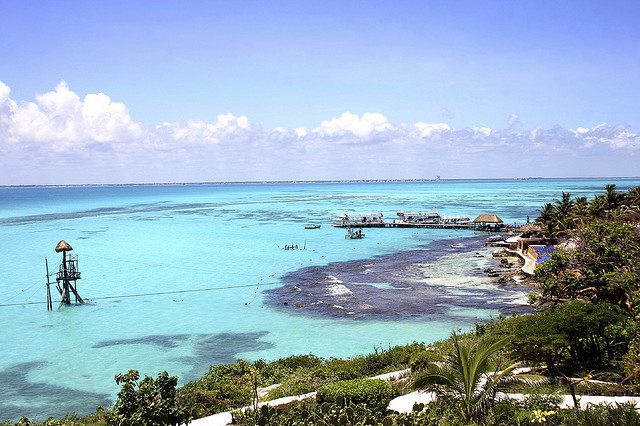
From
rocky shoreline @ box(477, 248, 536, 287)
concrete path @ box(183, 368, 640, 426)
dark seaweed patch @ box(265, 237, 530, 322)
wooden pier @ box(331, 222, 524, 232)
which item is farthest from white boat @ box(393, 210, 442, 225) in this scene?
concrete path @ box(183, 368, 640, 426)

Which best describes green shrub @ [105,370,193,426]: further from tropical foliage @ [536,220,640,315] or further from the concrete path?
tropical foliage @ [536,220,640,315]

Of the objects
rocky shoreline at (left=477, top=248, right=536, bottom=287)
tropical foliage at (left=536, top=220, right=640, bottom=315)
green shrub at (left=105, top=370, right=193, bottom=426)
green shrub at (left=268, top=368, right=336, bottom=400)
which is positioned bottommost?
rocky shoreline at (left=477, top=248, right=536, bottom=287)

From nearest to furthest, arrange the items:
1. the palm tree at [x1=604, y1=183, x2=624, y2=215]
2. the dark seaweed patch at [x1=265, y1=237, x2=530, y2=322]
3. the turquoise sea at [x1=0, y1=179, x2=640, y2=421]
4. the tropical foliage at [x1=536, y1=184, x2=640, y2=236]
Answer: the turquoise sea at [x1=0, y1=179, x2=640, y2=421] → the dark seaweed patch at [x1=265, y1=237, x2=530, y2=322] → the tropical foliage at [x1=536, y1=184, x2=640, y2=236] → the palm tree at [x1=604, y1=183, x2=624, y2=215]

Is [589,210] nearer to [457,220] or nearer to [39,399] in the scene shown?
[457,220]

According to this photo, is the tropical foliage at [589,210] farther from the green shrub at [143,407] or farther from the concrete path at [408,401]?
the green shrub at [143,407]

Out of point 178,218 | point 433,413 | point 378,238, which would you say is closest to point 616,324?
point 433,413

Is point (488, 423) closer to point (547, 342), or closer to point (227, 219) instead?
point (547, 342)

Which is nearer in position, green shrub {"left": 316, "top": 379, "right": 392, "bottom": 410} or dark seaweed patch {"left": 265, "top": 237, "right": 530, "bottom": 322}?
green shrub {"left": 316, "top": 379, "right": 392, "bottom": 410}
